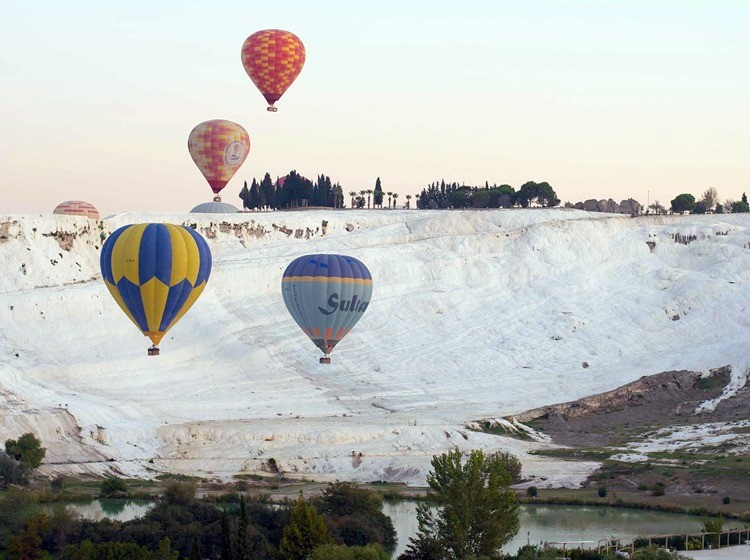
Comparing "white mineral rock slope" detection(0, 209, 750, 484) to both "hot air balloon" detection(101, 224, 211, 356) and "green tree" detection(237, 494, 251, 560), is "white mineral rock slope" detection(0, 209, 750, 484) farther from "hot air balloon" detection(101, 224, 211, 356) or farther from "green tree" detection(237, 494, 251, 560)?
"green tree" detection(237, 494, 251, 560)

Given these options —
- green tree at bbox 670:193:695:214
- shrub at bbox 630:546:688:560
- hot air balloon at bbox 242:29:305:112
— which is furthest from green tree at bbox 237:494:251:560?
green tree at bbox 670:193:695:214

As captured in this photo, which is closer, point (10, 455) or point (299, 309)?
point (10, 455)

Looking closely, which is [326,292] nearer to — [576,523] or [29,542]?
[576,523]

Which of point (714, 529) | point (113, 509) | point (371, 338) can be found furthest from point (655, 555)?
point (371, 338)

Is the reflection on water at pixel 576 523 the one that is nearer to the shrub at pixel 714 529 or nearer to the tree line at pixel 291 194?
the shrub at pixel 714 529

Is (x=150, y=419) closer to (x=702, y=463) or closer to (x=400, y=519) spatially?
(x=400, y=519)

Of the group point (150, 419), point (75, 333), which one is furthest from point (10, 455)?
point (75, 333)

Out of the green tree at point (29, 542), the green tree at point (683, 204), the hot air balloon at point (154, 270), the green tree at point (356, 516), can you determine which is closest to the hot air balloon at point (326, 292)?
the hot air balloon at point (154, 270)
